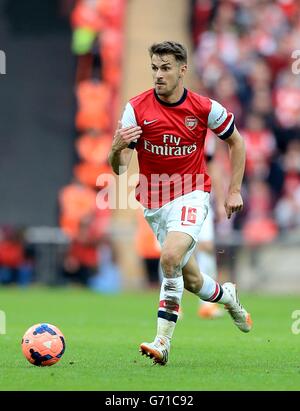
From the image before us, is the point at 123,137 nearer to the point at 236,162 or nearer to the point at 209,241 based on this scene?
the point at 236,162

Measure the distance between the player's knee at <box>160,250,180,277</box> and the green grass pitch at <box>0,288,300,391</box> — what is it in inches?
27.9

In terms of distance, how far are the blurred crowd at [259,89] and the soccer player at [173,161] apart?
1000 cm

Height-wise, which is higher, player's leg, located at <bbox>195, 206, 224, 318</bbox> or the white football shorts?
the white football shorts

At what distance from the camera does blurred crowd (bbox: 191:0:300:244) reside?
19.4 meters

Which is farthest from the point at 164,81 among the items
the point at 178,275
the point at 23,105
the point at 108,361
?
the point at 23,105

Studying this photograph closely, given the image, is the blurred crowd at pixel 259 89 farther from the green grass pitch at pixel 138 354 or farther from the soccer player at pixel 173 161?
the soccer player at pixel 173 161

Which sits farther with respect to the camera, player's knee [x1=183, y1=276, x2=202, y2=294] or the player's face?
player's knee [x1=183, y1=276, x2=202, y2=294]

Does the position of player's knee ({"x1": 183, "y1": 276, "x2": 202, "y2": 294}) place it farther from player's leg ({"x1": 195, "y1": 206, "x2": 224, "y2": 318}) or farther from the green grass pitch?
player's leg ({"x1": 195, "y1": 206, "x2": 224, "y2": 318})

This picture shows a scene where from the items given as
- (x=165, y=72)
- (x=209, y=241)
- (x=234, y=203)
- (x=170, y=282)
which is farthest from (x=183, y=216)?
(x=209, y=241)

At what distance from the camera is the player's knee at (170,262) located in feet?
28.4

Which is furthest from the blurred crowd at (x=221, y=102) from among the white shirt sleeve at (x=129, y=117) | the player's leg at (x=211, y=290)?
the white shirt sleeve at (x=129, y=117)

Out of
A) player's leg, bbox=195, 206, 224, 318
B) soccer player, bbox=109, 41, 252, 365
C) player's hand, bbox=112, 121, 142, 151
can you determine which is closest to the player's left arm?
soccer player, bbox=109, 41, 252, 365
